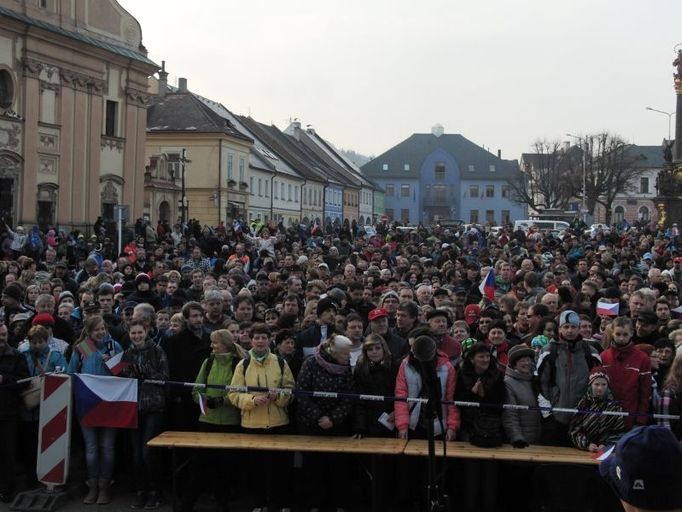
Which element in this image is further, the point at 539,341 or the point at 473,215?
the point at 473,215

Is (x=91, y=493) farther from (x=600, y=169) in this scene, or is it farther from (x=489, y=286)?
(x=600, y=169)

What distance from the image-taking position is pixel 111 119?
1673 inches

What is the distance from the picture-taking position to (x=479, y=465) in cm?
830

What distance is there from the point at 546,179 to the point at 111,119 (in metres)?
63.3

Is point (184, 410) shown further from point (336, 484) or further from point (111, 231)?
point (111, 231)

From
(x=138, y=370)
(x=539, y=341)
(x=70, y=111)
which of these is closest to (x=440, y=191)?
(x=70, y=111)

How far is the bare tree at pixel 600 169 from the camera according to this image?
294 feet

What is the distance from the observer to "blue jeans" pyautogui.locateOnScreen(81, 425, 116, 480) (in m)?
8.95

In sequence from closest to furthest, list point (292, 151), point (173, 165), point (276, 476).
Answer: point (276, 476), point (173, 165), point (292, 151)

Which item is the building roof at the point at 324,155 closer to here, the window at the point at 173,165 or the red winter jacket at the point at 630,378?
the window at the point at 173,165

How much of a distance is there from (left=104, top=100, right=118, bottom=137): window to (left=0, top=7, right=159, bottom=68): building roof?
2.41 metres

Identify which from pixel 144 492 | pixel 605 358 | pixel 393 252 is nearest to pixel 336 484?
pixel 144 492

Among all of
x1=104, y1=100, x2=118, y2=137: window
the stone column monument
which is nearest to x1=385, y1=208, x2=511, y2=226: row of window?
x1=104, y1=100, x2=118, y2=137: window

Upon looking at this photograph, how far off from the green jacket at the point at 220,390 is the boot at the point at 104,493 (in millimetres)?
1157
